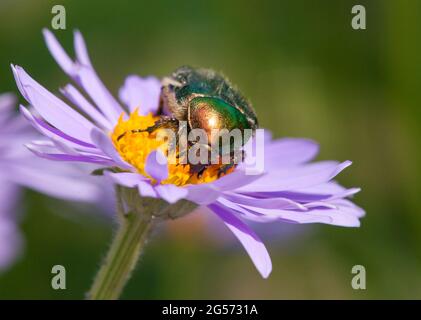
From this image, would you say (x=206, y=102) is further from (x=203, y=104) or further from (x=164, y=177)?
(x=164, y=177)

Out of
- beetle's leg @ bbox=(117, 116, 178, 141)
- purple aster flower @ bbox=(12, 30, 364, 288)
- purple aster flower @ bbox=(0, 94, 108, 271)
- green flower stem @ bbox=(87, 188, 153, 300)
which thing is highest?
purple aster flower @ bbox=(0, 94, 108, 271)

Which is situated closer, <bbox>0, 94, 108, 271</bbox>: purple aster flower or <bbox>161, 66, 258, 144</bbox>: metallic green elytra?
<bbox>161, 66, 258, 144</bbox>: metallic green elytra

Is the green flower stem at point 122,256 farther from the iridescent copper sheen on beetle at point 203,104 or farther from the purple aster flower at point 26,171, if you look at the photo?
the purple aster flower at point 26,171

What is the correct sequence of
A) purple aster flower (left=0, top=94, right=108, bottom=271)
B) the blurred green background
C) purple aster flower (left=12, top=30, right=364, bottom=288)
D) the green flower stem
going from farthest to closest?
the blurred green background < purple aster flower (left=0, top=94, right=108, bottom=271) < the green flower stem < purple aster flower (left=12, top=30, right=364, bottom=288)

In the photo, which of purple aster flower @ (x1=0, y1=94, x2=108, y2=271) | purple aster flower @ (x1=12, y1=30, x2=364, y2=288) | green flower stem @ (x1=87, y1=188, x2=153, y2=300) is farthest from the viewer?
purple aster flower @ (x1=0, y1=94, x2=108, y2=271)

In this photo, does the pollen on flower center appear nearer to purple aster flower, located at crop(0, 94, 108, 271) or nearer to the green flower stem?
the green flower stem

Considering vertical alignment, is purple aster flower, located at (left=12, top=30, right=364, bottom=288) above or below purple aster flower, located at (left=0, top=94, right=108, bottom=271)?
below

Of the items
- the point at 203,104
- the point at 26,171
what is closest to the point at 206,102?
Result: the point at 203,104

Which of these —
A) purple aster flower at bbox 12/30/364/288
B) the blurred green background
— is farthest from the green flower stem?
the blurred green background
